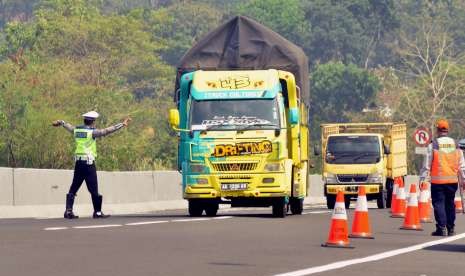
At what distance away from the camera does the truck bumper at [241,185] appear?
1040 inches

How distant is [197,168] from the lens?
26.6m

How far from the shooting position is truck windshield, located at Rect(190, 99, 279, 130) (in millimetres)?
26547

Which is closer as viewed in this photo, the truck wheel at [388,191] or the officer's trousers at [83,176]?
the officer's trousers at [83,176]

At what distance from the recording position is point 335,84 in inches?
4518

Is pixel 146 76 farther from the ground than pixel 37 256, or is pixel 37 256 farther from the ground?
pixel 146 76

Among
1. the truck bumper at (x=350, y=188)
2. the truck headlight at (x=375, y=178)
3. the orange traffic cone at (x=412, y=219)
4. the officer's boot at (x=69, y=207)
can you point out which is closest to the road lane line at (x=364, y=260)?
the orange traffic cone at (x=412, y=219)

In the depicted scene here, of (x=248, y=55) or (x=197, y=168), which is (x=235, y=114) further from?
(x=248, y=55)

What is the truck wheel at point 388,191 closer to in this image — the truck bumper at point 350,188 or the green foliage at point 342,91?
the truck bumper at point 350,188

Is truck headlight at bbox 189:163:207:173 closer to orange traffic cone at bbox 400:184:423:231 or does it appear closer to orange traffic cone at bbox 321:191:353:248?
orange traffic cone at bbox 400:184:423:231

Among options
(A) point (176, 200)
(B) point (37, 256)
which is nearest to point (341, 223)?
(B) point (37, 256)

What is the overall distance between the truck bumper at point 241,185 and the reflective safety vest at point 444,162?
5120mm

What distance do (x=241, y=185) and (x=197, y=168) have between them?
34.8 inches

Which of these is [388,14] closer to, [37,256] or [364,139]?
[364,139]

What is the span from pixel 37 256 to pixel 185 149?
1187cm
